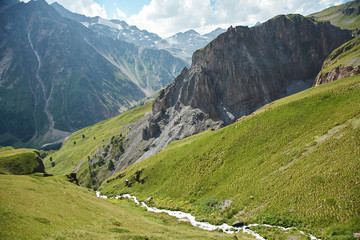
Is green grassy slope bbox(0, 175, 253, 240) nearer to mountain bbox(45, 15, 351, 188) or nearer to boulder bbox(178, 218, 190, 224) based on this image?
boulder bbox(178, 218, 190, 224)

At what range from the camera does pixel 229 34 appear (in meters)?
154

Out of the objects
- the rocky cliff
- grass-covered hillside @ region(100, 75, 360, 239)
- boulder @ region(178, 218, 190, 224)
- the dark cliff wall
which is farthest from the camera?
the dark cliff wall

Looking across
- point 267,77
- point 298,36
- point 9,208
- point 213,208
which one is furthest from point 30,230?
point 298,36

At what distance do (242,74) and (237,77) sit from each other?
3949 millimetres

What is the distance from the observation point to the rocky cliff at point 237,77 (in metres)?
136

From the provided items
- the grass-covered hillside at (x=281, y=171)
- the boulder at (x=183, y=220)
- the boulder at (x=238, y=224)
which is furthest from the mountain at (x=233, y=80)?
the boulder at (x=238, y=224)

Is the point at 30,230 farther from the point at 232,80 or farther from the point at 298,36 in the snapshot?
the point at 298,36

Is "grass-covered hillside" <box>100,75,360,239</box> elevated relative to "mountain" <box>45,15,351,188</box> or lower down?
lower down

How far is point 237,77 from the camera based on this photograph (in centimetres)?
14300

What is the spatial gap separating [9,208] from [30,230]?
16.1 feet

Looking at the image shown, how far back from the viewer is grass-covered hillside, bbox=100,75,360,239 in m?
26.4

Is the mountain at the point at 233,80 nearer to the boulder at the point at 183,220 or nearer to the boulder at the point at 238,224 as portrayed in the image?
the boulder at the point at 183,220

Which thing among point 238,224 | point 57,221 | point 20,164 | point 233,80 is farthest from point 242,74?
point 57,221

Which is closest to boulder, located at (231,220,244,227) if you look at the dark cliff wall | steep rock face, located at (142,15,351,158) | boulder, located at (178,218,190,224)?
boulder, located at (178,218,190,224)
